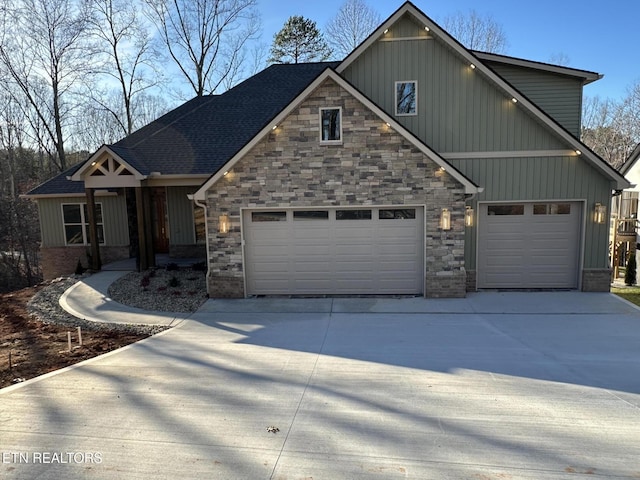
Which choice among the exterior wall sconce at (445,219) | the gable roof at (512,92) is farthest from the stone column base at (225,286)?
the gable roof at (512,92)

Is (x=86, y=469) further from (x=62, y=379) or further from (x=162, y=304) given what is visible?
(x=162, y=304)

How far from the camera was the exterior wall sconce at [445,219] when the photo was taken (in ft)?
31.1

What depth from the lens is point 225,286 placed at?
402 inches

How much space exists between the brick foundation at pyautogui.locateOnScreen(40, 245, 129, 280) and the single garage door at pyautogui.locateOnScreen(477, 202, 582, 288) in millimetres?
12220

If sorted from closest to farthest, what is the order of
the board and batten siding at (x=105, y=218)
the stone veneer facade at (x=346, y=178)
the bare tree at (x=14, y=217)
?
the stone veneer facade at (x=346, y=178)
the board and batten siding at (x=105, y=218)
the bare tree at (x=14, y=217)

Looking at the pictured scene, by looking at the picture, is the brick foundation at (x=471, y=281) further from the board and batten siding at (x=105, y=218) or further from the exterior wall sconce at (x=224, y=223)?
the board and batten siding at (x=105, y=218)

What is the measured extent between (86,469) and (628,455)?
16.7 feet

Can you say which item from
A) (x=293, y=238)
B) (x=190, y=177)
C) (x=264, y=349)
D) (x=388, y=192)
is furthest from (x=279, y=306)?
(x=190, y=177)

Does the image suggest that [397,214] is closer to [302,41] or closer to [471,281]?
[471,281]

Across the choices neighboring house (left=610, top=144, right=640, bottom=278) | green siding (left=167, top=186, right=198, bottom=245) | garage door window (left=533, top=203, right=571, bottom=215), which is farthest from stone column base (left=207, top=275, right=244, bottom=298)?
neighboring house (left=610, top=144, right=640, bottom=278)

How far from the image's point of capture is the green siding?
1419 cm

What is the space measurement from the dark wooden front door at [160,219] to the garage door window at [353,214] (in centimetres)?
770

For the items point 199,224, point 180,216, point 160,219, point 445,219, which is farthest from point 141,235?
point 445,219

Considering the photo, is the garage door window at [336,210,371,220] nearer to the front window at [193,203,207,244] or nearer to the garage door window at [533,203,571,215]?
the garage door window at [533,203,571,215]
